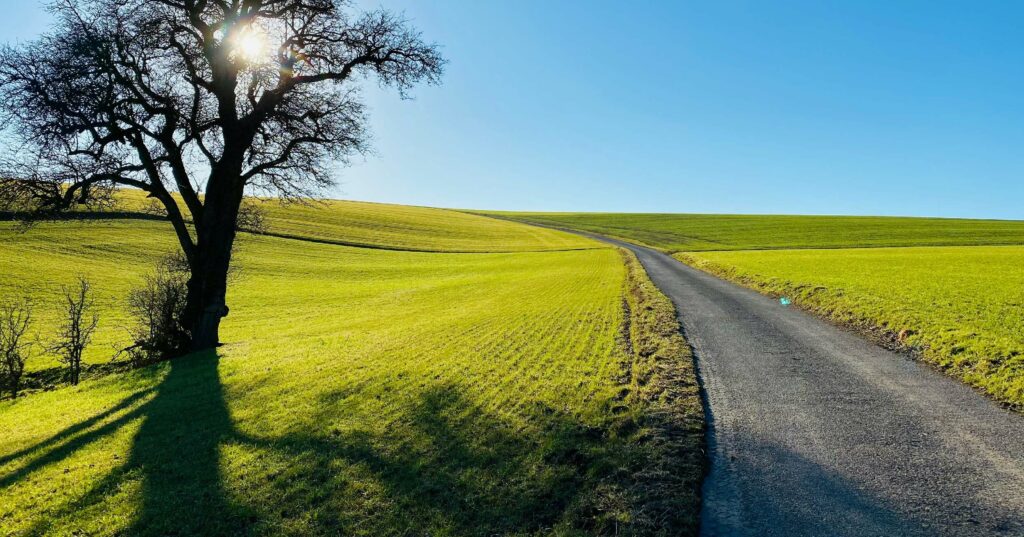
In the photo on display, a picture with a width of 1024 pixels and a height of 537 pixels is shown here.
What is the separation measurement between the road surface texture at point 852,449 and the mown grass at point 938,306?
0.82 metres

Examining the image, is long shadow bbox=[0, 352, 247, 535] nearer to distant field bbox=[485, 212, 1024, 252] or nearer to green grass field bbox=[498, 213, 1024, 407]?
green grass field bbox=[498, 213, 1024, 407]

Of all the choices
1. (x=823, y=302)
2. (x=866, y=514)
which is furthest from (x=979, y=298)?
(x=866, y=514)

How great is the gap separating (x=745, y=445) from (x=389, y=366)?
9094mm

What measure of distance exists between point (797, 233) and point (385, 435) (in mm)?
93837

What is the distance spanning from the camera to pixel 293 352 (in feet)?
56.0

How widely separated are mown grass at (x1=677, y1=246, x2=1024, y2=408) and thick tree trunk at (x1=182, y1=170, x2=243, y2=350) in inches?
820

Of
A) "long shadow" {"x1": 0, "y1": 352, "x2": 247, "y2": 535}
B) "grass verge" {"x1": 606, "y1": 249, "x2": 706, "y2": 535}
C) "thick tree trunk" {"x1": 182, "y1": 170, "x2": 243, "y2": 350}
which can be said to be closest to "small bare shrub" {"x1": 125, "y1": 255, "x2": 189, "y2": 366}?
"thick tree trunk" {"x1": 182, "y1": 170, "x2": 243, "y2": 350}

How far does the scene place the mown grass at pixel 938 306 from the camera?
11.2 metres

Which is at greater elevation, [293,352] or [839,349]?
[839,349]

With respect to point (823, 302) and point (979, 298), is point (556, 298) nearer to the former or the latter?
point (823, 302)

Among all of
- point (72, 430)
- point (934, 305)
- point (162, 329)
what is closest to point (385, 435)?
point (72, 430)

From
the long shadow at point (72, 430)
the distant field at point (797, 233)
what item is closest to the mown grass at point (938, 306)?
the long shadow at point (72, 430)

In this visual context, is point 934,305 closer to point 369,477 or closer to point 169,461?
point 369,477

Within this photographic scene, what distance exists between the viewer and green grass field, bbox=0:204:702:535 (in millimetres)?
6500
